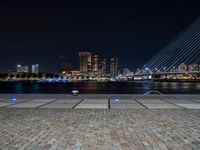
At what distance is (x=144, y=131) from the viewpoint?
6945 mm

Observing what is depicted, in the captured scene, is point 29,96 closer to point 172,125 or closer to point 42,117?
point 42,117

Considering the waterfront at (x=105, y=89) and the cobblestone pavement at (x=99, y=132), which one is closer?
the cobblestone pavement at (x=99, y=132)

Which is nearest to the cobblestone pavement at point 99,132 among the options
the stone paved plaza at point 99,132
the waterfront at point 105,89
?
the stone paved plaza at point 99,132

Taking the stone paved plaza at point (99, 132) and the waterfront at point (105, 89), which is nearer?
the stone paved plaza at point (99, 132)

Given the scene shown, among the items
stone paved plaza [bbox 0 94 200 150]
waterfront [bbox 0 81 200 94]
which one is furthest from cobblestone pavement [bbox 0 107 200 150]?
waterfront [bbox 0 81 200 94]

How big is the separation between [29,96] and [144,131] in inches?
471

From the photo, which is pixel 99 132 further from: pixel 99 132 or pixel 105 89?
pixel 105 89

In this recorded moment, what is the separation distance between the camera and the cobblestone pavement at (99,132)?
5.69 m

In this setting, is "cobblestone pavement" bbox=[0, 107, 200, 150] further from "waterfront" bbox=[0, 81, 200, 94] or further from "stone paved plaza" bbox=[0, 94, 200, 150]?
"waterfront" bbox=[0, 81, 200, 94]

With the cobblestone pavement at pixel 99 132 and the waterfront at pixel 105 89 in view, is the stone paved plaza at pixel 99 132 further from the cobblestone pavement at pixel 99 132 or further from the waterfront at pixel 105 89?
the waterfront at pixel 105 89

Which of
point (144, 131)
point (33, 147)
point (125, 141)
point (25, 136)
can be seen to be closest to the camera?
point (33, 147)

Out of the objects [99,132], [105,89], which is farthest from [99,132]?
[105,89]

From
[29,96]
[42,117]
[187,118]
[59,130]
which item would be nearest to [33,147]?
[59,130]

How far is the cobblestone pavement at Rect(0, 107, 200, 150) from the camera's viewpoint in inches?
224
